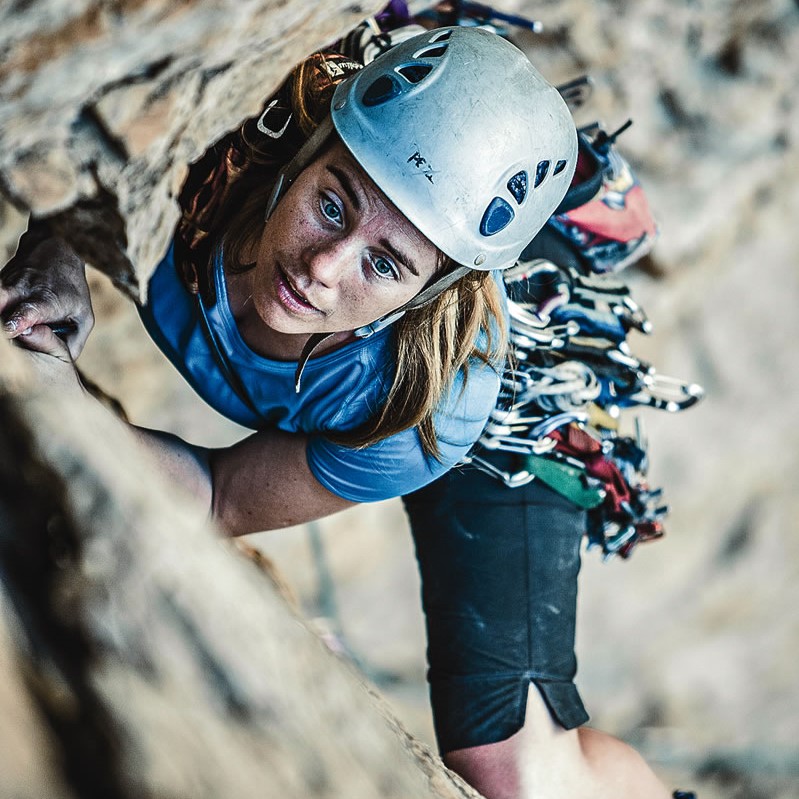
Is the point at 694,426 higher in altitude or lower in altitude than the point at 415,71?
lower

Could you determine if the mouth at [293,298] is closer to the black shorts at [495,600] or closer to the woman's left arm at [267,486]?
the woman's left arm at [267,486]

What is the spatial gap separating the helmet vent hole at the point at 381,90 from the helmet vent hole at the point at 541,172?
19 centimetres

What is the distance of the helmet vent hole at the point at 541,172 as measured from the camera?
3.55ft

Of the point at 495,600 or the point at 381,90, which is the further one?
the point at 495,600

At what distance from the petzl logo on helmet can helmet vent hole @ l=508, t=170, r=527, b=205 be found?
0.10 m

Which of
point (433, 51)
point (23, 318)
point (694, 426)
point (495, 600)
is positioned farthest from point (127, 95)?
point (694, 426)

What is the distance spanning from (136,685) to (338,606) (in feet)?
7.91

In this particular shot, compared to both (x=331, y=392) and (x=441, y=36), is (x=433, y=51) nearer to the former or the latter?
(x=441, y=36)

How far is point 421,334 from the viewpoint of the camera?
45.8 inches

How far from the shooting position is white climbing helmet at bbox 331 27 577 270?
103cm

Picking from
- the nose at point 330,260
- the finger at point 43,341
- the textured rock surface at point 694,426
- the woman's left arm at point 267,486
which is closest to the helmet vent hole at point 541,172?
the nose at point 330,260

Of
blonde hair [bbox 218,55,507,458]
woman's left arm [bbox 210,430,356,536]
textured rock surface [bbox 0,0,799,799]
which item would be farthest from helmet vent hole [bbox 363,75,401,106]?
textured rock surface [bbox 0,0,799,799]

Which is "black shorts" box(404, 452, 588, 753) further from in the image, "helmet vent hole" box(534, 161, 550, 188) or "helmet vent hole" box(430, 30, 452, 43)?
"helmet vent hole" box(430, 30, 452, 43)

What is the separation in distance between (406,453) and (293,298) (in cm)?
28
